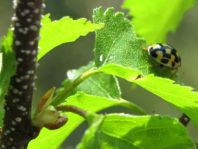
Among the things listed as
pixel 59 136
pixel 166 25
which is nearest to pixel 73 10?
pixel 166 25

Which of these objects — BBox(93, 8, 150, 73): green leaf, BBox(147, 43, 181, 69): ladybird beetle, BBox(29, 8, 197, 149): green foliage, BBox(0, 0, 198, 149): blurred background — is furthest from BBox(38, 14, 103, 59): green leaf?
BBox(0, 0, 198, 149): blurred background

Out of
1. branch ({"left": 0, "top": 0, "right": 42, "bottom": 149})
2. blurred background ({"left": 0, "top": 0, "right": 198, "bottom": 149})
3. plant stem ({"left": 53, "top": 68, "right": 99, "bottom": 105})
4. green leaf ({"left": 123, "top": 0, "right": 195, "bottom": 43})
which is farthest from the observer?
blurred background ({"left": 0, "top": 0, "right": 198, "bottom": 149})

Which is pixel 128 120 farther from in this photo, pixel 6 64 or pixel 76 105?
pixel 6 64

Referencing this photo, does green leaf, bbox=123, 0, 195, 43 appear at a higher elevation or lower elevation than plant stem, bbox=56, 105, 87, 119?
higher

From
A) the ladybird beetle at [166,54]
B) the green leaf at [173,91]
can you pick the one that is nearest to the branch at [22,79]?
the green leaf at [173,91]

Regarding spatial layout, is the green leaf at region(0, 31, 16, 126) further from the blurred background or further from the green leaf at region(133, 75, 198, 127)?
the blurred background

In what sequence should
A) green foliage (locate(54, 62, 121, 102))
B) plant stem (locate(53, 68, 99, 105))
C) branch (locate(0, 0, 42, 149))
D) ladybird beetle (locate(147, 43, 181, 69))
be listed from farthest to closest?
1. ladybird beetle (locate(147, 43, 181, 69))
2. green foliage (locate(54, 62, 121, 102))
3. plant stem (locate(53, 68, 99, 105))
4. branch (locate(0, 0, 42, 149))
